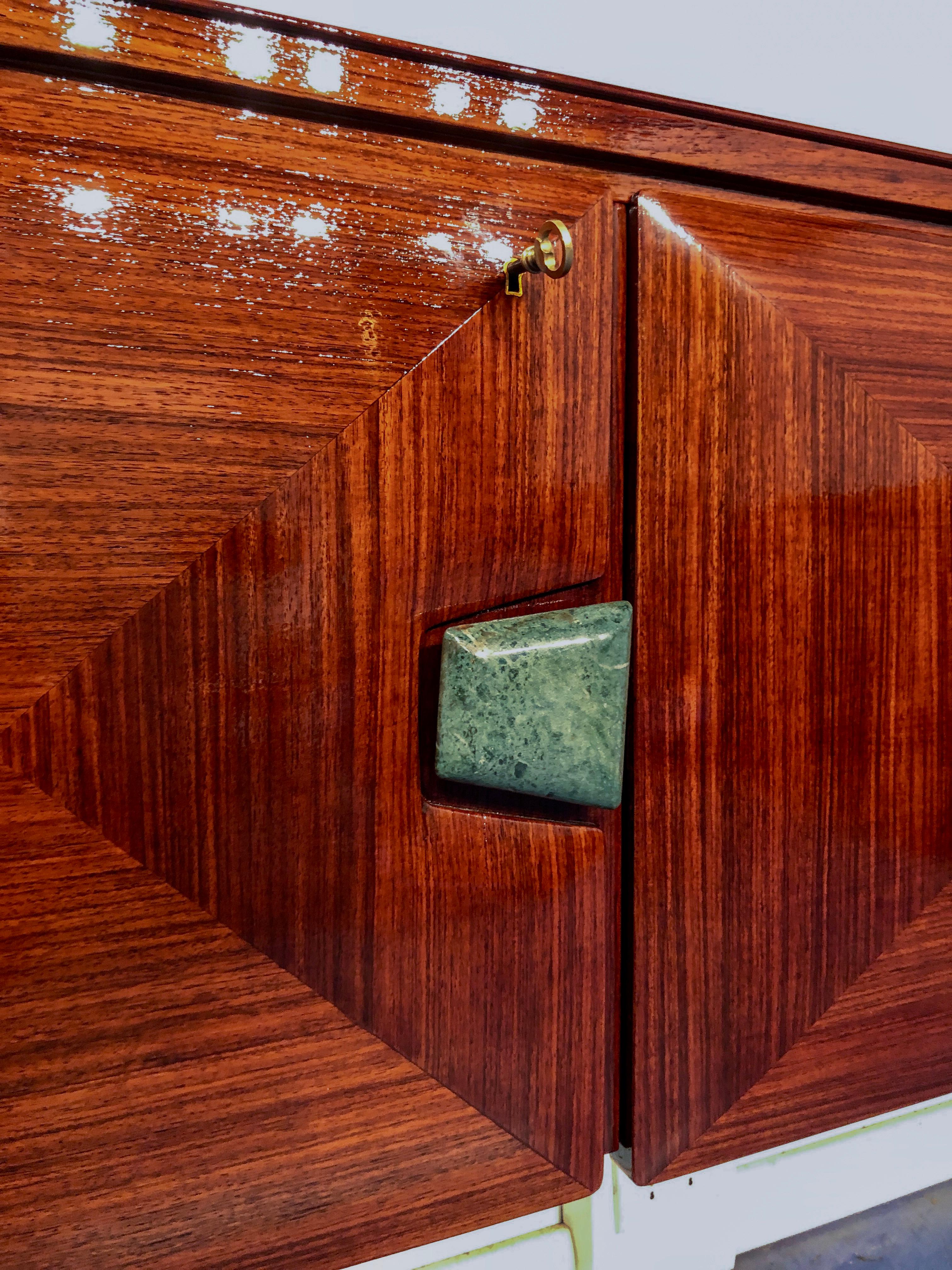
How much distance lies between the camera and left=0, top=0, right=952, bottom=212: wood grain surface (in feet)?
0.96

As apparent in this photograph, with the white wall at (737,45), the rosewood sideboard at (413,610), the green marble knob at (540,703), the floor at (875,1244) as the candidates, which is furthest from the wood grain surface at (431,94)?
the floor at (875,1244)

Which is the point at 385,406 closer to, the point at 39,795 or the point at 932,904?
the point at 39,795

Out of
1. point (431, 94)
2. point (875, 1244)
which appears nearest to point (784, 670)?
point (431, 94)

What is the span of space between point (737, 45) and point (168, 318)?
45 cm

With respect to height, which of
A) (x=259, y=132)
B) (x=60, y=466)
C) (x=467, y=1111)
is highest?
(x=259, y=132)

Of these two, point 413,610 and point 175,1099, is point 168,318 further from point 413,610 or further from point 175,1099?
point 175,1099

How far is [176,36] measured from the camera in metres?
0.30

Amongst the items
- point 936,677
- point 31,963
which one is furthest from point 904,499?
point 31,963

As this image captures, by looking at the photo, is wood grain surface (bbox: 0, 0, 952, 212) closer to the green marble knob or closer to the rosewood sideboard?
the rosewood sideboard

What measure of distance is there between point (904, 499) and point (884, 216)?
0.51 ft

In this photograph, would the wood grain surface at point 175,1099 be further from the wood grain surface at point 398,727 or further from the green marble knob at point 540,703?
the green marble knob at point 540,703

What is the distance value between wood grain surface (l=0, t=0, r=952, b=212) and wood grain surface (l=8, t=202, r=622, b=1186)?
0.15ft

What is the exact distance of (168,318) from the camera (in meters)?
0.31

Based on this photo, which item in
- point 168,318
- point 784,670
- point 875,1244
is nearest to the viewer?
point 168,318
